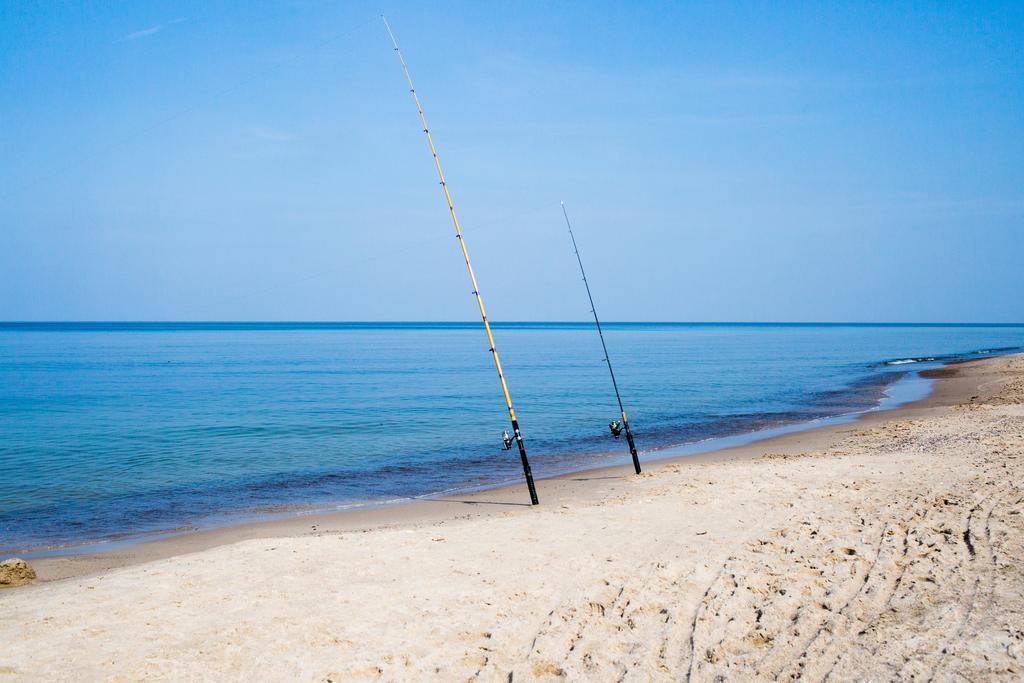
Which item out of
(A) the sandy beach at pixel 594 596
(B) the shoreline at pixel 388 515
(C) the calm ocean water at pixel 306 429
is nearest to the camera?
(A) the sandy beach at pixel 594 596

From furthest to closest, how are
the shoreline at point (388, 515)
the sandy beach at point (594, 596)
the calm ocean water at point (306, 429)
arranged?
the calm ocean water at point (306, 429), the shoreline at point (388, 515), the sandy beach at point (594, 596)

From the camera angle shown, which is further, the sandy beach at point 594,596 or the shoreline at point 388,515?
the shoreline at point 388,515

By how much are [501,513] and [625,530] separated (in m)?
Answer: 2.63

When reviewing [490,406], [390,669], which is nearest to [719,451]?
[490,406]

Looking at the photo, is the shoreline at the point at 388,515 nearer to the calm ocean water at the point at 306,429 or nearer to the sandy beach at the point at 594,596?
the sandy beach at the point at 594,596

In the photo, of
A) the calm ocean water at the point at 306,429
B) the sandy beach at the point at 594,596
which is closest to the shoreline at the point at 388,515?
the sandy beach at the point at 594,596

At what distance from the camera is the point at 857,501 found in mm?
8469

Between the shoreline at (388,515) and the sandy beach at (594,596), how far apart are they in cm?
14

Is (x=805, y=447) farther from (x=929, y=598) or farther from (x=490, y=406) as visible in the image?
(x=490, y=406)

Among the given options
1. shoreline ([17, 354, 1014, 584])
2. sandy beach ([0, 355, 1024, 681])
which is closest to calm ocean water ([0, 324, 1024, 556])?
shoreline ([17, 354, 1014, 584])

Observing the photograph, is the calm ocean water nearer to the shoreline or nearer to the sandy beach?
the shoreline

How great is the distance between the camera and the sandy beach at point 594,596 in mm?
4902

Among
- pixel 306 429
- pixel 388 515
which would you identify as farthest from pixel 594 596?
pixel 306 429

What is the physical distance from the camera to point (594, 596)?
19.8ft
